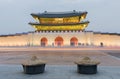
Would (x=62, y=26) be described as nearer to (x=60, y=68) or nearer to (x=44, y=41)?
(x=44, y=41)

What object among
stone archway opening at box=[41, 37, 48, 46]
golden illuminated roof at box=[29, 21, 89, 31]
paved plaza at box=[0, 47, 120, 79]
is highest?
golden illuminated roof at box=[29, 21, 89, 31]

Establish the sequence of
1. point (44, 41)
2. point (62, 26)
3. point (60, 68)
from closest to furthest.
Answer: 1. point (60, 68)
2. point (44, 41)
3. point (62, 26)

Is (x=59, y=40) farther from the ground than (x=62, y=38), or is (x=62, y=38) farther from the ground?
(x=62, y=38)

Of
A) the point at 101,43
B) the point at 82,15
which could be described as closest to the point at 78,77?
the point at 101,43

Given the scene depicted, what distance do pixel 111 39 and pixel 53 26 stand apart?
1899 centimetres

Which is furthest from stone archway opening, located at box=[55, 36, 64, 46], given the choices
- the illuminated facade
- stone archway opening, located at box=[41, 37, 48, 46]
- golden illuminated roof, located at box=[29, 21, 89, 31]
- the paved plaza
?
the paved plaza

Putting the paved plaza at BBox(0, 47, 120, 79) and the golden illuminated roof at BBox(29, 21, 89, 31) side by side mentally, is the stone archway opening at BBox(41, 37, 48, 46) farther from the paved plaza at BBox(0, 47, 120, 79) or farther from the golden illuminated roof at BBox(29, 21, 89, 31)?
the paved plaza at BBox(0, 47, 120, 79)

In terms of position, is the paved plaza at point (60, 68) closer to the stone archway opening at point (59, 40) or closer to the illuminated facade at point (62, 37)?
the illuminated facade at point (62, 37)

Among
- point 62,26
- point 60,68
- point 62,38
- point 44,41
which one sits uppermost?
point 62,26

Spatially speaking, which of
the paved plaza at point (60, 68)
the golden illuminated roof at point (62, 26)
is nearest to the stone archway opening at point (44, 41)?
the golden illuminated roof at point (62, 26)

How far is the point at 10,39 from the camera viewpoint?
6406cm

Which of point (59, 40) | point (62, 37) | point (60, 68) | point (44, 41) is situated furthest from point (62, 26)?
point (60, 68)

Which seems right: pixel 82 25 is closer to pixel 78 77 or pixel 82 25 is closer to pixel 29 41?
pixel 29 41

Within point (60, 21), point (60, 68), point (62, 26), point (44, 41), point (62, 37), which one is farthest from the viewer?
point (60, 21)
